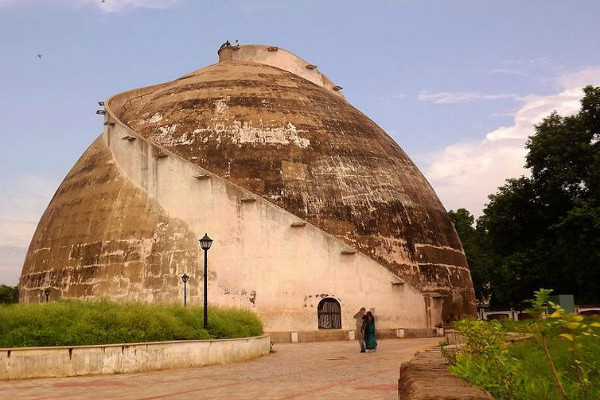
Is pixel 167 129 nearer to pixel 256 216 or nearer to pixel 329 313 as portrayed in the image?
pixel 256 216

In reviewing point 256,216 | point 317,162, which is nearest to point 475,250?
point 317,162

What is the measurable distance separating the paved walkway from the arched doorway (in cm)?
998

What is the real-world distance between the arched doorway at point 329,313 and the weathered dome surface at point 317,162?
3061 millimetres

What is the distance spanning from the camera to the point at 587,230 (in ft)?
87.0

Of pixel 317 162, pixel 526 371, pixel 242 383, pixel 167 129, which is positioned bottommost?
pixel 242 383

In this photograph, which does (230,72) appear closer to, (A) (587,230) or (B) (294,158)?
(B) (294,158)

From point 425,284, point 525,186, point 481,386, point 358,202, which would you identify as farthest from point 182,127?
point 481,386

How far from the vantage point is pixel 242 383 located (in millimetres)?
10539

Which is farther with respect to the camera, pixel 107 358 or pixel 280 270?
pixel 280 270

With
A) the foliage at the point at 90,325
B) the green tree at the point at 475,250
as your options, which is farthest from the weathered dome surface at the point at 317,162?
the green tree at the point at 475,250

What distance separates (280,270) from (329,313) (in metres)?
2.56

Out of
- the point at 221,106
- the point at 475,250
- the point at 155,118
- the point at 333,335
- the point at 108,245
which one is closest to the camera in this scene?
the point at 333,335

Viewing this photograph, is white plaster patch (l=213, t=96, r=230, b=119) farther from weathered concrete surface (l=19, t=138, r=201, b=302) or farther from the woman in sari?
the woman in sari

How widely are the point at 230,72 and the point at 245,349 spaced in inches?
858
